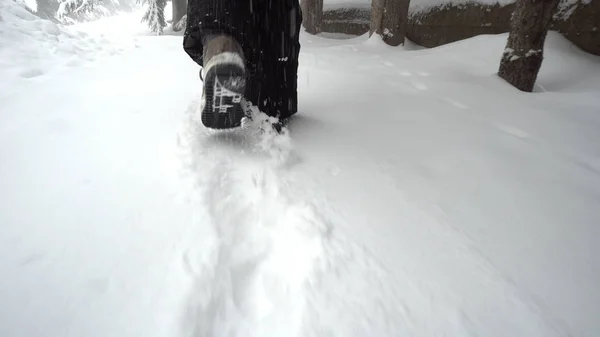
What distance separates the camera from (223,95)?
0.94 meters

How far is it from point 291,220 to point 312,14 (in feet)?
18.7

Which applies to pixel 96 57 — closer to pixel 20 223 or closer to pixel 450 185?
pixel 20 223

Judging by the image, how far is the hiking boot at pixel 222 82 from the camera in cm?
91

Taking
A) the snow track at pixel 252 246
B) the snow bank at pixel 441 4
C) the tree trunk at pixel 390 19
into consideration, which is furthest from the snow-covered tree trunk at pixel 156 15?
the snow track at pixel 252 246

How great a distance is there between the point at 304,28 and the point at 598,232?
573 centimetres

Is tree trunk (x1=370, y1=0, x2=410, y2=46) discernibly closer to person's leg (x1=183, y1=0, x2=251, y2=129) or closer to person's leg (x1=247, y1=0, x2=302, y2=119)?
person's leg (x1=247, y1=0, x2=302, y2=119)

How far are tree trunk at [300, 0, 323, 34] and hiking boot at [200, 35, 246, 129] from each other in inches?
205

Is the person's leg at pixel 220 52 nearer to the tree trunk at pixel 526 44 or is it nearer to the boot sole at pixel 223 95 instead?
the boot sole at pixel 223 95

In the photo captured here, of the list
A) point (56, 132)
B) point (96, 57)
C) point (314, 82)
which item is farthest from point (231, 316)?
point (96, 57)

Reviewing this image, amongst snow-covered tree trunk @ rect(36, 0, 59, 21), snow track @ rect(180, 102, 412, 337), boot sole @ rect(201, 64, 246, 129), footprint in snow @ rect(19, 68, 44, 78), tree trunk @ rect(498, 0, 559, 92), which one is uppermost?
snow-covered tree trunk @ rect(36, 0, 59, 21)

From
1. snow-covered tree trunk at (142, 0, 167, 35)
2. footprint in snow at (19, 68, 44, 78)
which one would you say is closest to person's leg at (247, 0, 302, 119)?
footprint in snow at (19, 68, 44, 78)

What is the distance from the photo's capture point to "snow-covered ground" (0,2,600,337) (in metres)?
0.54

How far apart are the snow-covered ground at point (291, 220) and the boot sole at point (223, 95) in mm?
108

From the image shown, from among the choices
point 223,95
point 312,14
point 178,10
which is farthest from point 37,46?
point 178,10
